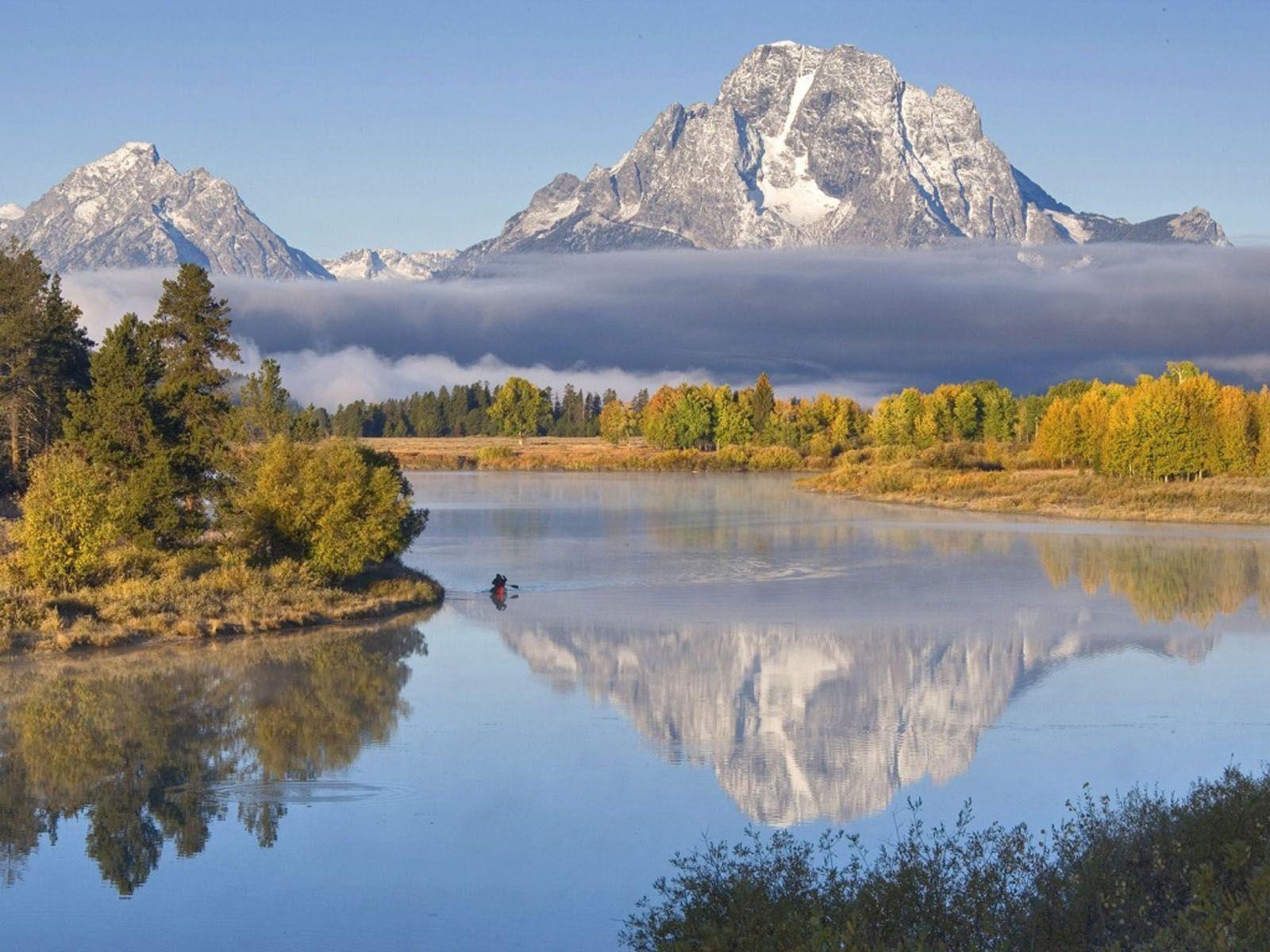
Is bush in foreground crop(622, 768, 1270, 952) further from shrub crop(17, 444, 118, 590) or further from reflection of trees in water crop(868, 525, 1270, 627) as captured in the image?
reflection of trees in water crop(868, 525, 1270, 627)

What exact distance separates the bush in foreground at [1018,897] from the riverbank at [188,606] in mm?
20291

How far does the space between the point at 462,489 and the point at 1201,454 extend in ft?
164

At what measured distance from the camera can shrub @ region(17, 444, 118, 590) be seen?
3272 cm

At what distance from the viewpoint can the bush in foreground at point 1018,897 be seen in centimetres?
1007

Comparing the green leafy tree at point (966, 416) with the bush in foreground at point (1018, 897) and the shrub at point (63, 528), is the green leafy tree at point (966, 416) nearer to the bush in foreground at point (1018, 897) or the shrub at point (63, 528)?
the shrub at point (63, 528)

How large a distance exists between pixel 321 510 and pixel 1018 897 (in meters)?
28.6

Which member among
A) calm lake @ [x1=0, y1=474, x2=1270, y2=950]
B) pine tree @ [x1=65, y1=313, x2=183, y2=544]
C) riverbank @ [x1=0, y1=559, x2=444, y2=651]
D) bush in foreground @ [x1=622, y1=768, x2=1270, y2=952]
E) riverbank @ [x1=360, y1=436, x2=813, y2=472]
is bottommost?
riverbank @ [x1=360, y1=436, x2=813, y2=472]

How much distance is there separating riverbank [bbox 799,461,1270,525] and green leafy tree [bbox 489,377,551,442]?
76.2m

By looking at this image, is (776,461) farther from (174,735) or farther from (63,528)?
(174,735)

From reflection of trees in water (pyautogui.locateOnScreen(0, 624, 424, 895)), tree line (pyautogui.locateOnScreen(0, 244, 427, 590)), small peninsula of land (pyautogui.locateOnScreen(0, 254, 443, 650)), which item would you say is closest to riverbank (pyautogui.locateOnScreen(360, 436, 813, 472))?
small peninsula of land (pyautogui.locateOnScreen(0, 254, 443, 650))

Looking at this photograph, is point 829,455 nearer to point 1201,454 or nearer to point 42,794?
point 1201,454

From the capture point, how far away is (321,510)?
38.1 m

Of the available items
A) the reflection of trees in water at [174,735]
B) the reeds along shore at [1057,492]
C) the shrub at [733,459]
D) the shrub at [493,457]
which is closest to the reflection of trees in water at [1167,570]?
the reeds along shore at [1057,492]

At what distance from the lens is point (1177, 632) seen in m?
35.1
